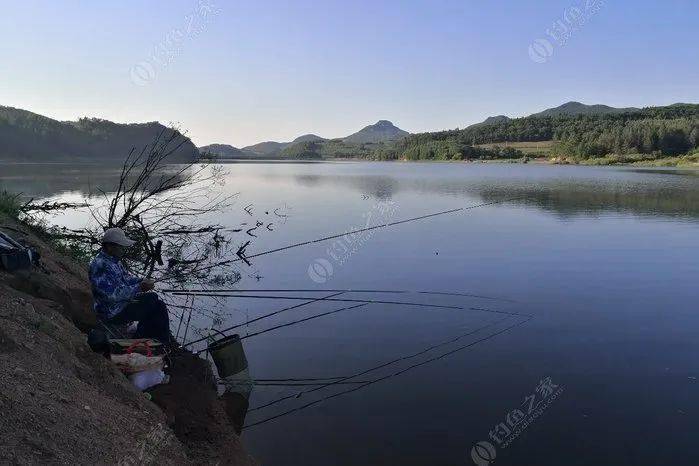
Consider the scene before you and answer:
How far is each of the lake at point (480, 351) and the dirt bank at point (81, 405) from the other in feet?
2.85

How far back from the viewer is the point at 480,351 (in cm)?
884

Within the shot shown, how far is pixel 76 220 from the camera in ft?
76.2

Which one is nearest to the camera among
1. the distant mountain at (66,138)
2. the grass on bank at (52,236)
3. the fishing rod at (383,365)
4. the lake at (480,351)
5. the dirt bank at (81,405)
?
the dirt bank at (81,405)

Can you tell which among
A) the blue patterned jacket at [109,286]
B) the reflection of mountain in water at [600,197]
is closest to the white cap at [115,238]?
the blue patterned jacket at [109,286]

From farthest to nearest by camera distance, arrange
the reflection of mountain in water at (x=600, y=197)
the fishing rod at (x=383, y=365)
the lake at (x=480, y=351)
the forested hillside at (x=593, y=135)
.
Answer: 1. the forested hillside at (x=593, y=135)
2. the reflection of mountain in water at (x=600, y=197)
3. the fishing rod at (x=383, y=365)
4. the lake at (x=480, y=351)

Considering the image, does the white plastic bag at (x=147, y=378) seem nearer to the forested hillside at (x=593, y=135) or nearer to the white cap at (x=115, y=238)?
the white cap at (x=115, y=238)

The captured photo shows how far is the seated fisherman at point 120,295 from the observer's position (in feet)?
19.8

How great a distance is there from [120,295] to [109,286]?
0.54 ft

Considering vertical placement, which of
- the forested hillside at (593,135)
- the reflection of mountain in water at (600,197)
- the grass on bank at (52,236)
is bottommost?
the reflection of mountain in water at (600,197)

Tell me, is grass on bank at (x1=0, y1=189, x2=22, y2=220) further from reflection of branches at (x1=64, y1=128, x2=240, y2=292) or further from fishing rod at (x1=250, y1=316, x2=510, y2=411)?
fishing rod at (x1=250, y1=316, x2=510, y2=411)

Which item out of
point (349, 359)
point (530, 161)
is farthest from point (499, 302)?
point (530, 161)

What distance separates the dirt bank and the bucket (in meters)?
0.21

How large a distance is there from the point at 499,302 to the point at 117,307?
27.5ft

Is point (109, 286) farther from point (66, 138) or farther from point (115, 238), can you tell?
point (66, 138)
